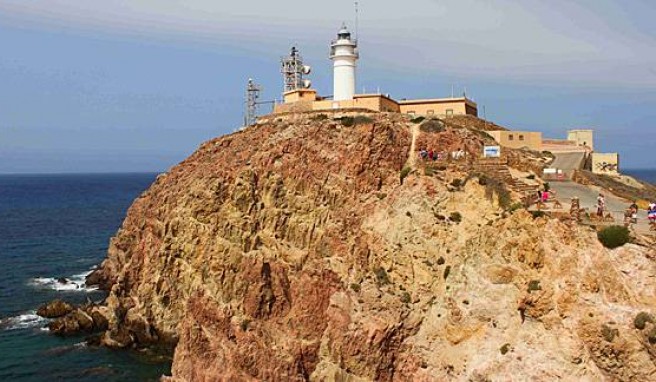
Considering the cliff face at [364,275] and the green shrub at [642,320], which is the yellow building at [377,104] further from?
the green shrub at [642,320]

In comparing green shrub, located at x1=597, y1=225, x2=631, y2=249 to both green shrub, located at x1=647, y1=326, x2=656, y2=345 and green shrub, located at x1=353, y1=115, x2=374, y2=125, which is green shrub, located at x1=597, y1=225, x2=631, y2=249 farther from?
green shrub, located at x1=353, y1=115, x2=374, y2=125

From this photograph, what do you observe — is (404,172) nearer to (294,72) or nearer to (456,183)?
(456,183)

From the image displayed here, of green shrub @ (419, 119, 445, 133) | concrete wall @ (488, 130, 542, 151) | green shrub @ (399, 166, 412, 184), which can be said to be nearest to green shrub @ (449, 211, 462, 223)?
green shrub @ (399, 166, 412, 184)

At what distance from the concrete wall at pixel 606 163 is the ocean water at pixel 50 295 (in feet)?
146

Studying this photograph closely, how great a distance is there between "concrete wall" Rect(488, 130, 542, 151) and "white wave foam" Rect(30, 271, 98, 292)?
47622mm

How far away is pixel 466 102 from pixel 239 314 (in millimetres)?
34577

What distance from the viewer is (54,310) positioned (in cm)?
5456

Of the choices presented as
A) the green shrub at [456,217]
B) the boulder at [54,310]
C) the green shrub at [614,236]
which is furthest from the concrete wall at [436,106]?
the boulder at [54,310]

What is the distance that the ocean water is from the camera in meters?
42.7

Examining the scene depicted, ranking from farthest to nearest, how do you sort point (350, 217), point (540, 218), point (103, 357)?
point (103, 357) → point (350, 217) → point (540, 218)

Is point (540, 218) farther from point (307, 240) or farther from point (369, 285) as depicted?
point (307, 240)

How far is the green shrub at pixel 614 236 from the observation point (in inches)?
1083

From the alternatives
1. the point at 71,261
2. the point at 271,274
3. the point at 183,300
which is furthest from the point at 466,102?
the point at 71,261

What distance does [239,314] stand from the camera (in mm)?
40156
